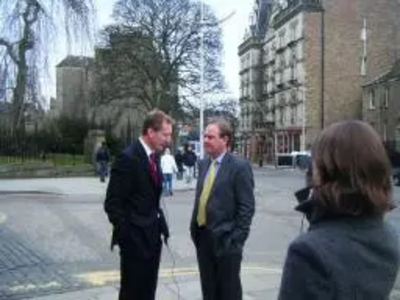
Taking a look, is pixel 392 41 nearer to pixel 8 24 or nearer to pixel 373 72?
pixel 373 72

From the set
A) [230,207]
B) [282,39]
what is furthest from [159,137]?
[282,39]

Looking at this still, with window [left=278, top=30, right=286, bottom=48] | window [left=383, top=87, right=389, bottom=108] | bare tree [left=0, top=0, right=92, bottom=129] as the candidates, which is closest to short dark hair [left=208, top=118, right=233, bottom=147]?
bare tree [left=0, top=0, right=92, bottom=129]

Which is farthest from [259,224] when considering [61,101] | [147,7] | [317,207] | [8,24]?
[61,101]

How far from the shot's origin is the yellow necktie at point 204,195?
5.96 m

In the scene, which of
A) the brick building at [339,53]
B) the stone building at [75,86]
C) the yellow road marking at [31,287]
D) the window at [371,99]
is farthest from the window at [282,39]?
the yellow road marking at [31,287]

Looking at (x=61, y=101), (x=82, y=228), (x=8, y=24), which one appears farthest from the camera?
(x=61, y=101)

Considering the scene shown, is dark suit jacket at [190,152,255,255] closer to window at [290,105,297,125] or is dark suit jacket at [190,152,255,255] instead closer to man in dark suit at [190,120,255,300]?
man in dark suit at [190,120,255,300]

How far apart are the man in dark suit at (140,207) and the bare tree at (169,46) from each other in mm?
52366

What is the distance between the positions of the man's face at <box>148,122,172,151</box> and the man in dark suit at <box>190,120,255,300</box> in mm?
365

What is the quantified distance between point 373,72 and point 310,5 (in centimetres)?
910

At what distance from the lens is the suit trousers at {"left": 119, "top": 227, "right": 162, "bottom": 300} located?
5672 millimetres

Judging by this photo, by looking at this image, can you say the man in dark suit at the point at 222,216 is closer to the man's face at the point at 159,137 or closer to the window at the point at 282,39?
the man's face at the point at 159,137

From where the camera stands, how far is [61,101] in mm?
86500

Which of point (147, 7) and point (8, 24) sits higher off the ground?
point (147, 7)
